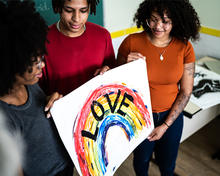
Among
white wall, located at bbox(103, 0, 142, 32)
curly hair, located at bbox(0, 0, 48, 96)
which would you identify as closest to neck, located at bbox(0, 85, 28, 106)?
curly hair, located at bbox(0, 0, 48, 96)

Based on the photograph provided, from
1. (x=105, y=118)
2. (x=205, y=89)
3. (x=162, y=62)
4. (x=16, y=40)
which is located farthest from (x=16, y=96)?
(x=205, y=89)

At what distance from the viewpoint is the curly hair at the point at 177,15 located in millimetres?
957

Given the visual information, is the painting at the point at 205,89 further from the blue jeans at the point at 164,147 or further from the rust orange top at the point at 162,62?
the rust orange top at the point at 162,62

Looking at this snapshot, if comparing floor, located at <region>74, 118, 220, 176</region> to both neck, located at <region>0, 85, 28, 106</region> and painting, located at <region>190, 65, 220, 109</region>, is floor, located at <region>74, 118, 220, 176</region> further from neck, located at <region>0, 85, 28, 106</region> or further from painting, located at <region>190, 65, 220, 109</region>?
neck, located at <region>0, 85, 28, 106</region>

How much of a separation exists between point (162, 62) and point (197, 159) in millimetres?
1204

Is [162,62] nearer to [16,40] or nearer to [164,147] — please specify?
[164,147]

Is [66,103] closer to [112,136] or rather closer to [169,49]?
[112,136]

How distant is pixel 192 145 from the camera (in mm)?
1910

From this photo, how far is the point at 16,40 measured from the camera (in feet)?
1.66

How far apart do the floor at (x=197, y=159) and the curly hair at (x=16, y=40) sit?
1362 millimetres

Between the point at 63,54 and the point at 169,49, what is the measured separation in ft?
1.73

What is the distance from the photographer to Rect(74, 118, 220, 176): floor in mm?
1653

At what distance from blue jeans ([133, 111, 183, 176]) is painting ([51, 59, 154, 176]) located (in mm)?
107

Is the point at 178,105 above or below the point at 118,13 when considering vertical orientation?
below
